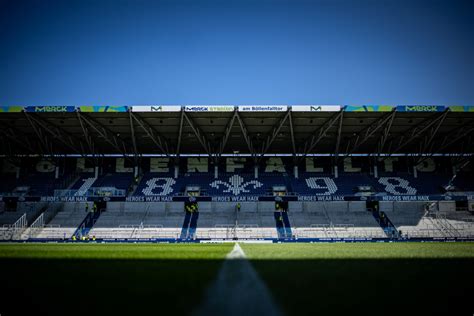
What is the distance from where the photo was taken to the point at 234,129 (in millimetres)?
30078

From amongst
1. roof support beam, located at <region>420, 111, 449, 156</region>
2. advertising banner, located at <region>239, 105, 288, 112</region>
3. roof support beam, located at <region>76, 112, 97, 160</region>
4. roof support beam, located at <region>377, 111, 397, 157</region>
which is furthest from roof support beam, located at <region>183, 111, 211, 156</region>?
roof support beam, located at <region>420, 111, 449, 156</region>

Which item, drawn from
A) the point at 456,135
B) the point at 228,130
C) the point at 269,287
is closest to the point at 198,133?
the point at 228,130

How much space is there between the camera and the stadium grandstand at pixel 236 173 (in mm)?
27297

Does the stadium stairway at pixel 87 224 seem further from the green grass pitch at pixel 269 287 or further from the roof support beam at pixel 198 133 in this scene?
the green grass pitch at pixel 269 287

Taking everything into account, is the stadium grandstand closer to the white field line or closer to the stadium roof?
the stadium roof

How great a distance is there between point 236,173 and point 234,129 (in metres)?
7.48

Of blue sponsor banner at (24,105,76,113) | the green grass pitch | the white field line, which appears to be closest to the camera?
the white field line

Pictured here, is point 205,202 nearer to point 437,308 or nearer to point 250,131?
point 250,131

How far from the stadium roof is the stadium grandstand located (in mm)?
134

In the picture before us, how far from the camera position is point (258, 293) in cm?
344

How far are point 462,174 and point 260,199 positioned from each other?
83.6ft

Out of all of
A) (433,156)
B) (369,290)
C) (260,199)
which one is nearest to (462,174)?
(433,156)

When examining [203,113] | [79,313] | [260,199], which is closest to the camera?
[79,313]

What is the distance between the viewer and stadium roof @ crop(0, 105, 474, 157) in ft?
85.0
